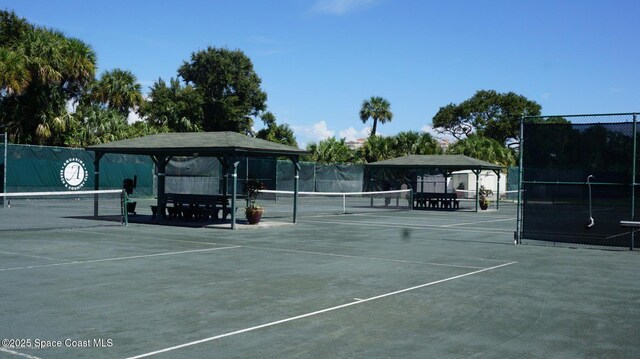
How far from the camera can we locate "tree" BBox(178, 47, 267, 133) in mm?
68250

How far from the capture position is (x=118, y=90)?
52500mm

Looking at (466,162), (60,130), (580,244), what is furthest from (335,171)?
(580,244)

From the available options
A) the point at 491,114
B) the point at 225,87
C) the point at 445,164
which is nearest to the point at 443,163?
the point at 445,164

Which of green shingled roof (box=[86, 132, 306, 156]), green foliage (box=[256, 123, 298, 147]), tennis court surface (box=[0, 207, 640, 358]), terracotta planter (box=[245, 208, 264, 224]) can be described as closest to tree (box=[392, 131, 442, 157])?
green foliage (box=[256, 123, 298, 147])

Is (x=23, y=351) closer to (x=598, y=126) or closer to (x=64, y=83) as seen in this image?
(x=598, y=126)

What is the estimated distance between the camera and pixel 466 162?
124 ft

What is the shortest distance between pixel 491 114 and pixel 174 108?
47.7 meters

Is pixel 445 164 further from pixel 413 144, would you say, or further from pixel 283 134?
pixel 283 134

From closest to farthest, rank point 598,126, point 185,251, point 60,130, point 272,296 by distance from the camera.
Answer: point 272,296 < point 185,251 < point 598,126 < point 60,130

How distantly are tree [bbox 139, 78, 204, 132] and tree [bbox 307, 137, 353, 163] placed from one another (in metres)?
12.2

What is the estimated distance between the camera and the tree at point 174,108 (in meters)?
61.5

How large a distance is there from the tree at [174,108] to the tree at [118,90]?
19.8 ft

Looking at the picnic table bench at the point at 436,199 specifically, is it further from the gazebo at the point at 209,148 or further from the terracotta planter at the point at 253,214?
the terracotta planter at the point at 253,214

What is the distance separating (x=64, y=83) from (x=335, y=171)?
68.1 feet
